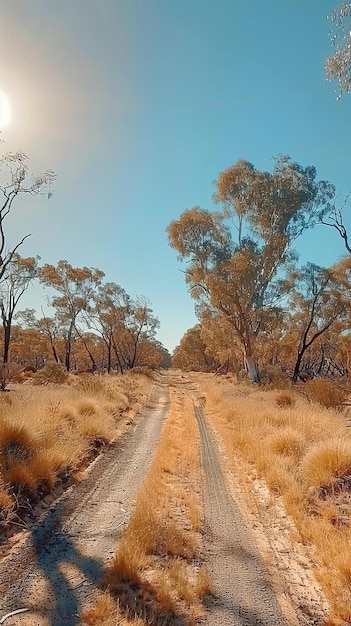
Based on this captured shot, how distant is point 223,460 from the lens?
34.1 feet

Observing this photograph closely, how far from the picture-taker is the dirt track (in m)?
3.93

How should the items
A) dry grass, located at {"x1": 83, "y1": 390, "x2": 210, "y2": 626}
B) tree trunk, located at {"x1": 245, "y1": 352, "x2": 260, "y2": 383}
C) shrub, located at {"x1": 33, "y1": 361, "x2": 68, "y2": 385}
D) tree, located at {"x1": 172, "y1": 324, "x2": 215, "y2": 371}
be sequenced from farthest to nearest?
tree, located at {"x1": 172, "y1": 324, "x2": 215, "y2": 371} < tree trunk, located at {"x1": 245, "y1": 352, "x2": 260, "y2": 383} < shrub, located at {"x1": 33, "y1": 361, "x2": 68, "y2": 385} < dry grass, located at {"x1": 83, "y1": 390, "x2": 210, "y2": 626}

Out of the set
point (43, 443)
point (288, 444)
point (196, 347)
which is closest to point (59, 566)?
point (43, 443)

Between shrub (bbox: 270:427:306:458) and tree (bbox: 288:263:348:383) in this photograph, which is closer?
shrub (bbox: 270:427:306:458)

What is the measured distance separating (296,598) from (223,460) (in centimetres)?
599

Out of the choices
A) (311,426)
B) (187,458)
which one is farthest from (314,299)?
(187,458)

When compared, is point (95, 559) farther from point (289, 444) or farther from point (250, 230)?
point (250, 230)

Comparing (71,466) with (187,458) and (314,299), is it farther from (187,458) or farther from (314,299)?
(314,299)

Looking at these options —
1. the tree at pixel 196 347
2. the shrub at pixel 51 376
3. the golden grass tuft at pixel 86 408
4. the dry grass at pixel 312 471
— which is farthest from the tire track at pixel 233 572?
the tree at pixel 196 347

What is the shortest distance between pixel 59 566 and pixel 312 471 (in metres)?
4.82

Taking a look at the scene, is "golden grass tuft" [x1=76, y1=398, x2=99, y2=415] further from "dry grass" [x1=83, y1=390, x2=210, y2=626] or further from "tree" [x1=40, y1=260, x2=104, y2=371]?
"tree" [x1=40, y1=260, x2=104, y2=371]

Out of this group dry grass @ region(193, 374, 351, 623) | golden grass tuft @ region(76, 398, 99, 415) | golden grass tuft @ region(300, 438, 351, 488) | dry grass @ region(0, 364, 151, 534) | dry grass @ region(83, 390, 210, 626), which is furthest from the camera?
golden grass tuft @ region(76, 398, 99, 415)

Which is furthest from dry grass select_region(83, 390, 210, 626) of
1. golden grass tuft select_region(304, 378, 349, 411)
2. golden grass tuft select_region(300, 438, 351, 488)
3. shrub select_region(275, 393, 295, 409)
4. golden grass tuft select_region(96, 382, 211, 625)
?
golden grass tuft select_region(304, 378, 349, 411)

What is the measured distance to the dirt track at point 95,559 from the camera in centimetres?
393
